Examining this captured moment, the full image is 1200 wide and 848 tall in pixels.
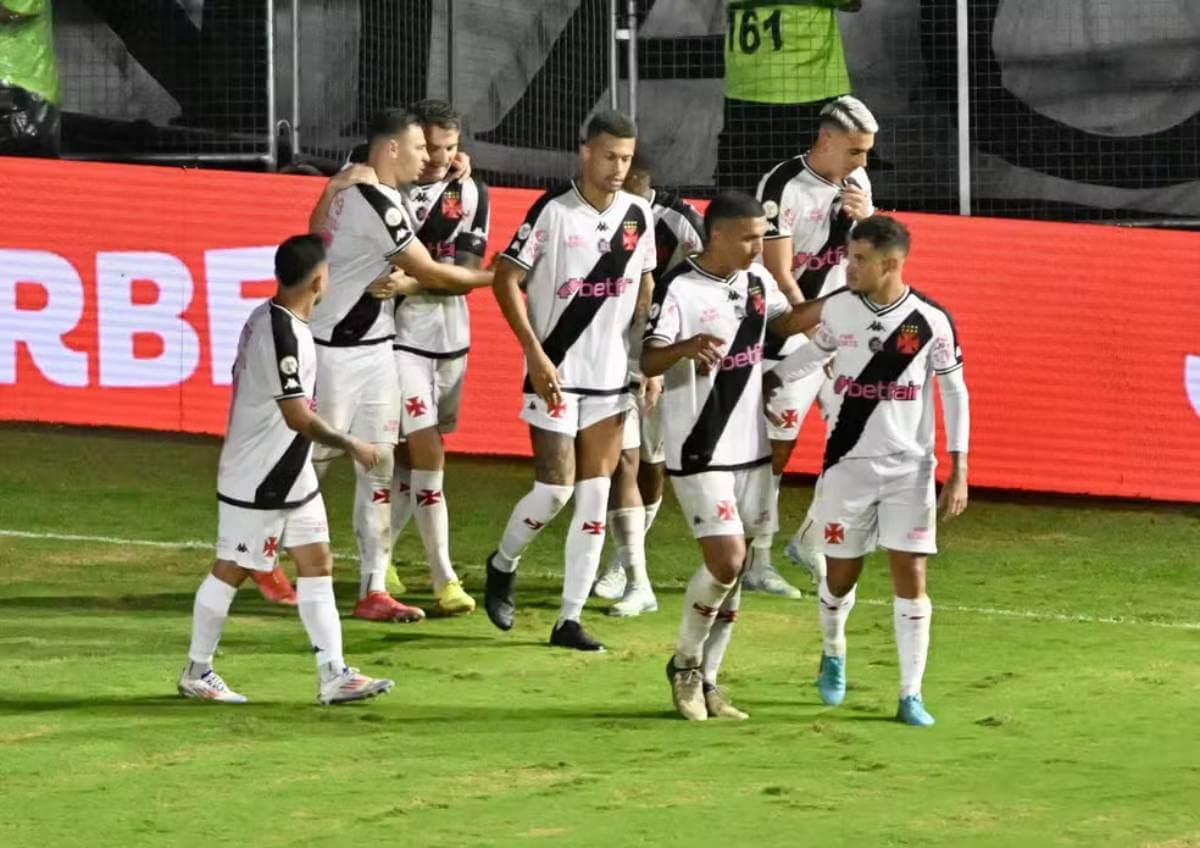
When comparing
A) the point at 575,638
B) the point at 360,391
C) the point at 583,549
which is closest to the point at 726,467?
A: the point at 583,549

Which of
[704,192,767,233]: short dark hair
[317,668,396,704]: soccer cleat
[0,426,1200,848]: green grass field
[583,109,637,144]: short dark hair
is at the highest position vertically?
[583,109,637,144]: short dark hair

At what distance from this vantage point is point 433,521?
10383 mm

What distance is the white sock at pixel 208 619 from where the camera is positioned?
8.34 meters

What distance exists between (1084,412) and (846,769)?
649 centimetres

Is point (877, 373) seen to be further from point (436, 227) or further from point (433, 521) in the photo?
point (436, 227)

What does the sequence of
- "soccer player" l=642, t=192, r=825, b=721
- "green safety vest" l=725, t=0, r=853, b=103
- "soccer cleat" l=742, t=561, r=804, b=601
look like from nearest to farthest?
"soccer player" l=642, t=192, r=825, b=721 < "soccer cleat" l=742, t=561, r=804, b=601 < "green safety vest" l=725, t=0, r=853, b=103

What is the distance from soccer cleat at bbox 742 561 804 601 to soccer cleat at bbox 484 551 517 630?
1.54m

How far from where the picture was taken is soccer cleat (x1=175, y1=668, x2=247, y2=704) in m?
8.38

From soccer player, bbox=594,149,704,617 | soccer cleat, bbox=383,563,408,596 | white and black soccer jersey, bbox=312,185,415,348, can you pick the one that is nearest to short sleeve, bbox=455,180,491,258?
white and black soccer jersey, bbox=312,185,415,348

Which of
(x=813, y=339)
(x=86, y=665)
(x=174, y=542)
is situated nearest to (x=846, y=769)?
(x=813, y=339)

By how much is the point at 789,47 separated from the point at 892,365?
659 centimetres

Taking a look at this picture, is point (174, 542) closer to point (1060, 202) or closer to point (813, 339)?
point (813, 339)

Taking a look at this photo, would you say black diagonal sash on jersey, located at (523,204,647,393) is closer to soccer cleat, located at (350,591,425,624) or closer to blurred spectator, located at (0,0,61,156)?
soccer cleat, located at (350,591,425,624)

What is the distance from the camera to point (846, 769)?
7402mm
